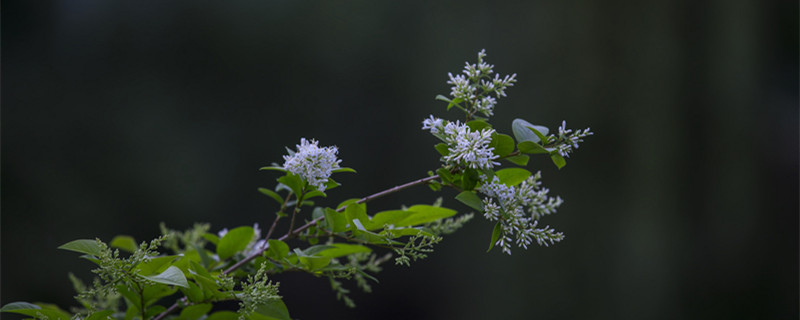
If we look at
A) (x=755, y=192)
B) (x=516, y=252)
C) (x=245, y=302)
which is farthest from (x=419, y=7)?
(x=245, y=302)

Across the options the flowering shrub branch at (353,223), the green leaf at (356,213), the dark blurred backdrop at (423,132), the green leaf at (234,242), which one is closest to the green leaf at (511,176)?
the flowering shrub branch at (353,223)

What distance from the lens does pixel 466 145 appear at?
1.17 feet

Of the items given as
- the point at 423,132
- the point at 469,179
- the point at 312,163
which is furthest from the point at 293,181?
the point at 423,132

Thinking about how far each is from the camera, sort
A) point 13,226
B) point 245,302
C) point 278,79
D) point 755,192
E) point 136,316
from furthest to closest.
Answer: point 755,192 < point 278,79 < point 13,226 < point 136,316 < point 245,302

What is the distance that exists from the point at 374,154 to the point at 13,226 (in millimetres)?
1027

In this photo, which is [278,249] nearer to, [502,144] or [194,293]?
[194,293]

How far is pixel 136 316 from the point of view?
0.47m

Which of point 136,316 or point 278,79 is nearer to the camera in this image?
point 136,316

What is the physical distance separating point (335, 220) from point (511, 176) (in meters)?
0.15

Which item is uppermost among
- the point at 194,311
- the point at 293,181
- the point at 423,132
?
the point at 423,132

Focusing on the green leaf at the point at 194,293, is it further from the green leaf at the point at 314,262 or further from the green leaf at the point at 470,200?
the green leaf at the point at 470,200

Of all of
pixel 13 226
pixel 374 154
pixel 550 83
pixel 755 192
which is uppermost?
pixel 550 83

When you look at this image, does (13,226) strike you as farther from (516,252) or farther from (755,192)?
(755,192)

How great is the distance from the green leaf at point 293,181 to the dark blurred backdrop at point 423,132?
3.46 feet
